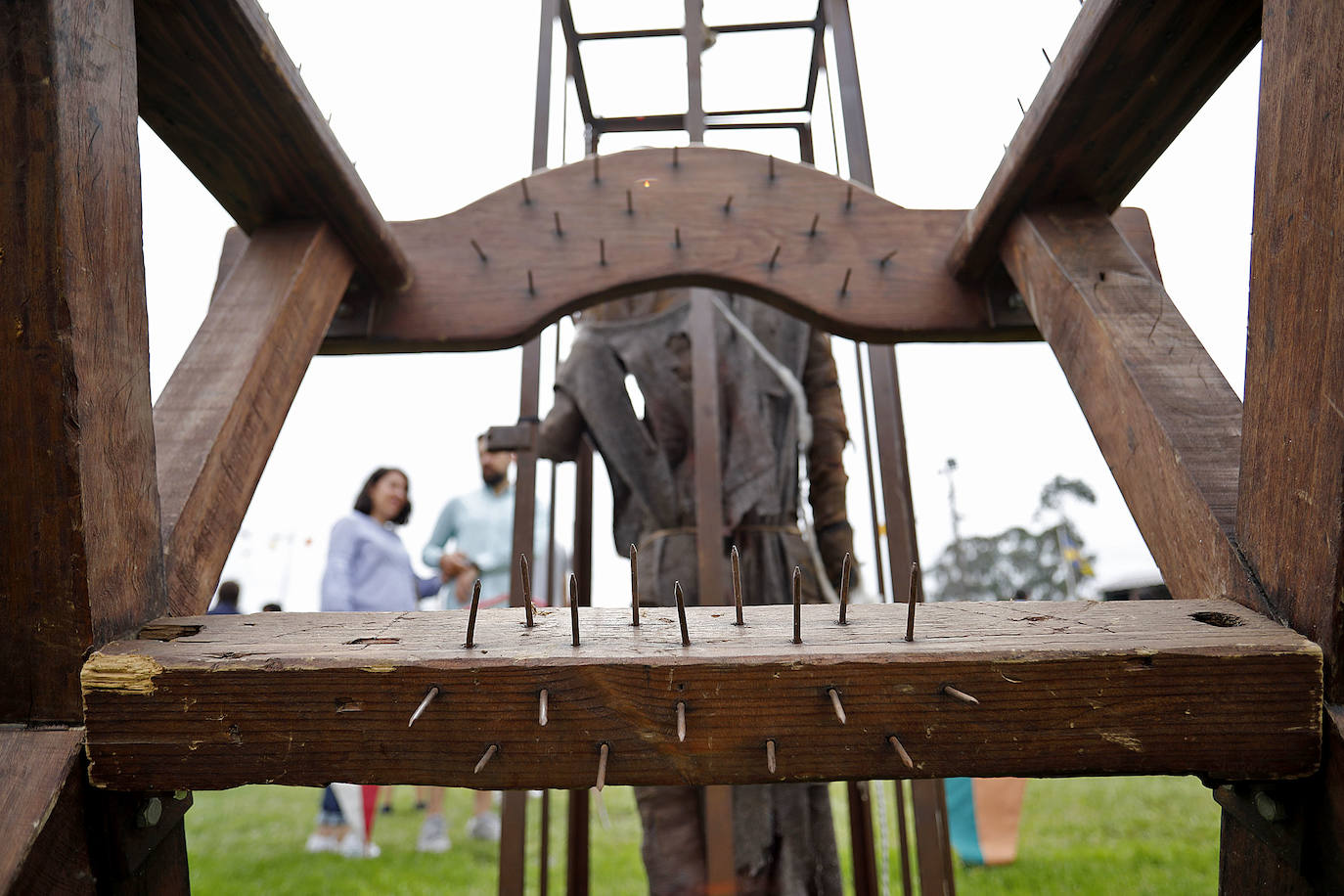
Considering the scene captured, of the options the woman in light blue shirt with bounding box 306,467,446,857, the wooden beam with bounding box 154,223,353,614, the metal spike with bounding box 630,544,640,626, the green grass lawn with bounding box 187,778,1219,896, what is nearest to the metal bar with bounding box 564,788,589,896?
the green grass lawn with bounding box 187,778,1219,896

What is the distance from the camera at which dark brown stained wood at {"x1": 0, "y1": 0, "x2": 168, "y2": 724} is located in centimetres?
68

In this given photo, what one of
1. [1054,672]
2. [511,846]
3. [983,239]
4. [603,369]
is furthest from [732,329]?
[1054,672]

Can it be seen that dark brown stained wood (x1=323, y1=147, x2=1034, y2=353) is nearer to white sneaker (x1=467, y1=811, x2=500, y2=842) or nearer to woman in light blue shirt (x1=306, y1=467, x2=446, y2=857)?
woman in light blue shirt (x1=306, y1=467, x2=446, y2=857)

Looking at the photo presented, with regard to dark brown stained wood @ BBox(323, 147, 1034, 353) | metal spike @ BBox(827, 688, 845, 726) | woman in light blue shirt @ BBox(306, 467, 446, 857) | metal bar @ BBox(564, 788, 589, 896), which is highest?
dark brown stained wood @ BBox(323, 147, 1034, 353)

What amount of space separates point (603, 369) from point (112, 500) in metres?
1.90

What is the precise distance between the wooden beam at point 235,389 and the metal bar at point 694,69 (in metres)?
1.29

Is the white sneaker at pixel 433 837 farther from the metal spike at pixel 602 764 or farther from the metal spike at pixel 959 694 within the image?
the metal spike at pixel 959 694

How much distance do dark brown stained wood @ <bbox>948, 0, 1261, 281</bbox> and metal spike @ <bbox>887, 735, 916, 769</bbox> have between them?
0.75m

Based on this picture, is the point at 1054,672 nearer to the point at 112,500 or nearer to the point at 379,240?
the point at 112,500

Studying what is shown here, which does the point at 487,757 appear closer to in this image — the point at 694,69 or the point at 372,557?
the point at 694,69

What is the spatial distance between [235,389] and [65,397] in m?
0.36

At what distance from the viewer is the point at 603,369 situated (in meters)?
2.63

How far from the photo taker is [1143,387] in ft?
3.30

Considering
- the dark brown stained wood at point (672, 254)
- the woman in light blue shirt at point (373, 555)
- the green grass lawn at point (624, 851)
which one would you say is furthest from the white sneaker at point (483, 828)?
the dark brown stained wood at point (672, 254)
